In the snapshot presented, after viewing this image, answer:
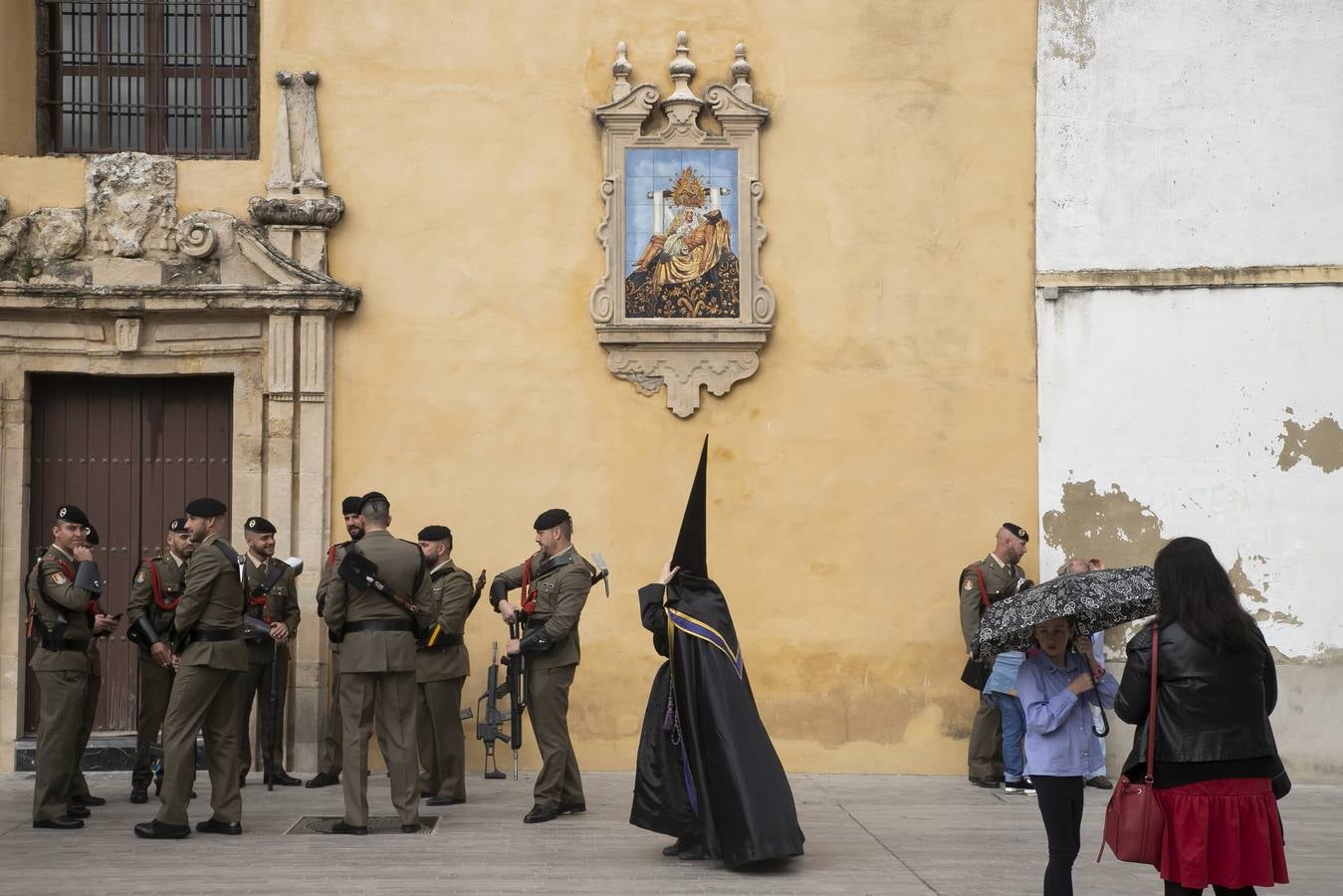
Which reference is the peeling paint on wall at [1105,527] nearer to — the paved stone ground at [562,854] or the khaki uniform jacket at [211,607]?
the paved stone ground at [562,854]

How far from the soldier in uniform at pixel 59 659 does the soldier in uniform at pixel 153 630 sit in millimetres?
530

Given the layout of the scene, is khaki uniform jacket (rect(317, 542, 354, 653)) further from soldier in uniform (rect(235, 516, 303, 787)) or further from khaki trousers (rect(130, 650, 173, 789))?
khaki trousers (rect(130, 650, 173, 789))

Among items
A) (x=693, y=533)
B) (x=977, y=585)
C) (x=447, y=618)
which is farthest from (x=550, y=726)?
(x=977, y=585)

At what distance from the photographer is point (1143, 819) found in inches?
237

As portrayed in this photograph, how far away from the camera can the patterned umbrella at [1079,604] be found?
253 inches

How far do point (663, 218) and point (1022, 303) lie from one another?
8.91ft

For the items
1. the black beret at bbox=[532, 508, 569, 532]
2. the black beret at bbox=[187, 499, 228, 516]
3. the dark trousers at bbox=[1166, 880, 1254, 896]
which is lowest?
the dark trousers at bbox=[1166, 880, 1254, 896]

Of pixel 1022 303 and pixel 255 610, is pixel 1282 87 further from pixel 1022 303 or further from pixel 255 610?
pixel 255 610

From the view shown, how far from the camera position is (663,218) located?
474 inches

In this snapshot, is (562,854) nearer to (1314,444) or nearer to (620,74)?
(620,74)

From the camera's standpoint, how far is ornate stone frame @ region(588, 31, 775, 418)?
1191cm

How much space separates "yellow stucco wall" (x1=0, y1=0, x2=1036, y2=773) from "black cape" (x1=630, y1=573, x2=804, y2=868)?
3.40 m

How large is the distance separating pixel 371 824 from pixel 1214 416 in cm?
665

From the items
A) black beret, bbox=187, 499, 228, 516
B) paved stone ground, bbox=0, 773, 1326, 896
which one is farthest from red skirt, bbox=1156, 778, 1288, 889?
black beret, bbox=187, 499, 228, 516
